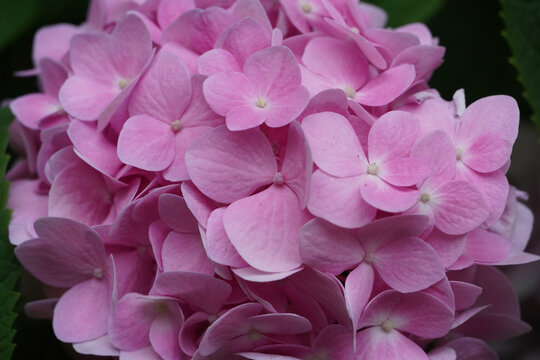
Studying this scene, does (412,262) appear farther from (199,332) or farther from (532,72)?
(532,72)

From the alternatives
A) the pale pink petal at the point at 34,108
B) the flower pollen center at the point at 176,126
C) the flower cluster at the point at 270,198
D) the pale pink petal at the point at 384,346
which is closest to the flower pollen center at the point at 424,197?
the flower cluster at the point at 270,198

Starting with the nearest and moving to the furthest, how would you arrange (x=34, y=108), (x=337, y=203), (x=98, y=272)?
(x=337, y=203), (x=98, y=272), (x=34, y=108)

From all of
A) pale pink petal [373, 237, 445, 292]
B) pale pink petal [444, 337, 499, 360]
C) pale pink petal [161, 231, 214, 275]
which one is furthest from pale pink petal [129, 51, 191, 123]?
pale pink petal [444, 337, 499, 360]

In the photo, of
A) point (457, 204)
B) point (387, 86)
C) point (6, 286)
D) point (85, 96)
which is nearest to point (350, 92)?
point (387, 86)

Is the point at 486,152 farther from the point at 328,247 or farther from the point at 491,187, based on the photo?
the point at 328,247

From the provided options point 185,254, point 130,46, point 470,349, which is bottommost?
point 470,349

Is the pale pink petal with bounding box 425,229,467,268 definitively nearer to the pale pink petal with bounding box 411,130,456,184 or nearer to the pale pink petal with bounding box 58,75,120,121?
the pale pink petal with bounding box 411,130,456,184
